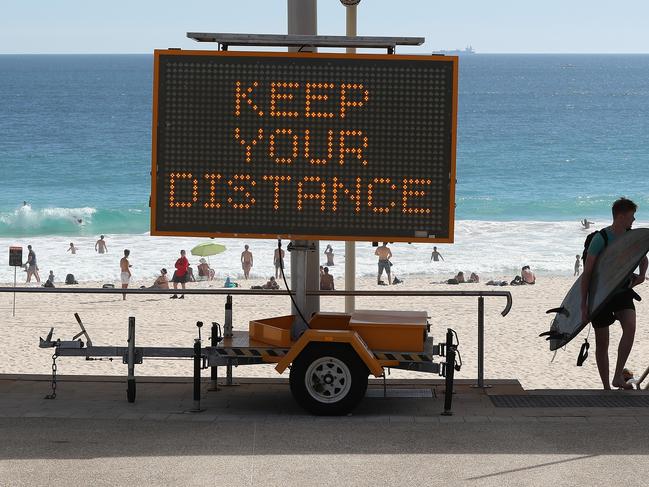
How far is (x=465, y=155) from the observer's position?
322 ft

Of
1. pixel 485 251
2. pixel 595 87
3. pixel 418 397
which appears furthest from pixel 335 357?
pixel 595 87

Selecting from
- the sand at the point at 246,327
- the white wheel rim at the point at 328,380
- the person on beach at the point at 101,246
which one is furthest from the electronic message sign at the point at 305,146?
the person on beach at the point at 101,246

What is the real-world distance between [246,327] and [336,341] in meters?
19.4

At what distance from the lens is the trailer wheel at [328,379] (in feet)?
34.4

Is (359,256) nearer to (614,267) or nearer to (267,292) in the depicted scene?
(267,292)

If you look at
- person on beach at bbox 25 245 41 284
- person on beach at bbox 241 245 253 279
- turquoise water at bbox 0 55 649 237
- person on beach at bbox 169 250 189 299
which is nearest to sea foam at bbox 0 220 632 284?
person on beach at bbox 25 245 41 284

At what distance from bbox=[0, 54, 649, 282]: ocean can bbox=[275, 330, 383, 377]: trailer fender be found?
115 feet

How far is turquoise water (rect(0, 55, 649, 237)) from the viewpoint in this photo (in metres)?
70.6

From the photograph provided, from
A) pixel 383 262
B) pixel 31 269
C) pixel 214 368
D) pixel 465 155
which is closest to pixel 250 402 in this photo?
pixel 214 368

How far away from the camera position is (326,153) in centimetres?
1062

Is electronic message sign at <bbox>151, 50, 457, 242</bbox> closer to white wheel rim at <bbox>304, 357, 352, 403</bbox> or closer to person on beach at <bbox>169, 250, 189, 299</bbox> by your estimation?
white wheel rim at <bbox>304, 357, 352, 403</bbox>

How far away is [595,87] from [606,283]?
561ft

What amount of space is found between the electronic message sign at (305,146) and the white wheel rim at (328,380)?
1.08 m

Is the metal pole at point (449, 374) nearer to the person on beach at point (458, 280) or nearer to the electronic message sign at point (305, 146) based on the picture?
the electronic message sign at point (305, 146)
